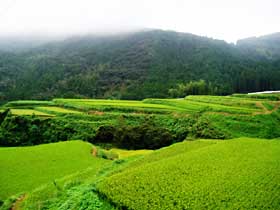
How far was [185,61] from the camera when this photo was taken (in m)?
94.9

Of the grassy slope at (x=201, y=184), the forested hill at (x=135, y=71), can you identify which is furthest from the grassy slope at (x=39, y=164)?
the forested hill at (x=135, y=71)

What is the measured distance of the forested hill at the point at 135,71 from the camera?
240 ft

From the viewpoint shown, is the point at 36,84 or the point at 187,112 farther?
the point at 36,84

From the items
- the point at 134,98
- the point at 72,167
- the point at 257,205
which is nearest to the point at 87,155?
the point at 72,167

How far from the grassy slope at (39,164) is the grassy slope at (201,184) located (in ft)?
16.8

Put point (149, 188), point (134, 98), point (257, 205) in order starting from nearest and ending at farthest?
point (257, 205)
point (149, 188)
point (134, 98)

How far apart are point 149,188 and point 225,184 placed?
2.42m

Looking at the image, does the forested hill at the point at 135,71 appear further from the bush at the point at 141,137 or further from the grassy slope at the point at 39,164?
the grassy slope at the point at 39,164

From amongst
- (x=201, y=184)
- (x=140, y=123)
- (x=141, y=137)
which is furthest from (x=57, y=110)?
(x=201, y=184)

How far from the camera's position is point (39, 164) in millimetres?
18188

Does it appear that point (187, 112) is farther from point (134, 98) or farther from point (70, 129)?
point (134, 98)

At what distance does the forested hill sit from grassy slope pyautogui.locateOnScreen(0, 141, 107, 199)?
4199cm

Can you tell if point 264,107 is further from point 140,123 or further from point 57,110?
point 57,110

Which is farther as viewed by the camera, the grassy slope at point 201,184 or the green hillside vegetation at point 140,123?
the green hillside vegetation at point 140,123
